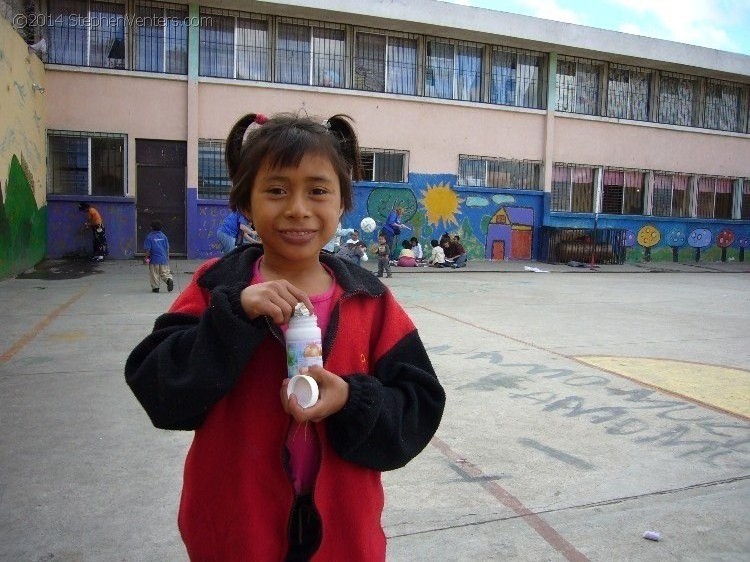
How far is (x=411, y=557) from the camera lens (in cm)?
242

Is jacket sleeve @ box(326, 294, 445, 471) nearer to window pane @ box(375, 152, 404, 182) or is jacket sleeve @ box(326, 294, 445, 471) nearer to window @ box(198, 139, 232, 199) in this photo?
window @ box(198, 139, 232, 199)

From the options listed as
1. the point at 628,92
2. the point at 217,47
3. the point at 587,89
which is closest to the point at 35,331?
the point at 217,47

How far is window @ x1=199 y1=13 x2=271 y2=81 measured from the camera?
15859mm

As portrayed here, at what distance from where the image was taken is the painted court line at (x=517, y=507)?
2496mm

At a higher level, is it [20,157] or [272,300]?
[20,157]

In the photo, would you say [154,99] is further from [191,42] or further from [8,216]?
[8,216]

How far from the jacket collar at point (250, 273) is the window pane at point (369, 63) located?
16.4 meters

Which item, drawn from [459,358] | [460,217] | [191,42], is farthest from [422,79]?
[459,358]

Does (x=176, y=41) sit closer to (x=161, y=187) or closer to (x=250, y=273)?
(x=161, y=187)

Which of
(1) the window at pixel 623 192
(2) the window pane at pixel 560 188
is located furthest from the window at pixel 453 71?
(1) the window at pixel 623 192

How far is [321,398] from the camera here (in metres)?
1.24

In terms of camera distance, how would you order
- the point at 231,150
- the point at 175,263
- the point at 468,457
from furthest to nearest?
the point at 175,263
the point at 468,457
the point at 231,150

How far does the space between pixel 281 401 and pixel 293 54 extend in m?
16.5

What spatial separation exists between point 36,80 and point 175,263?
468 cm
